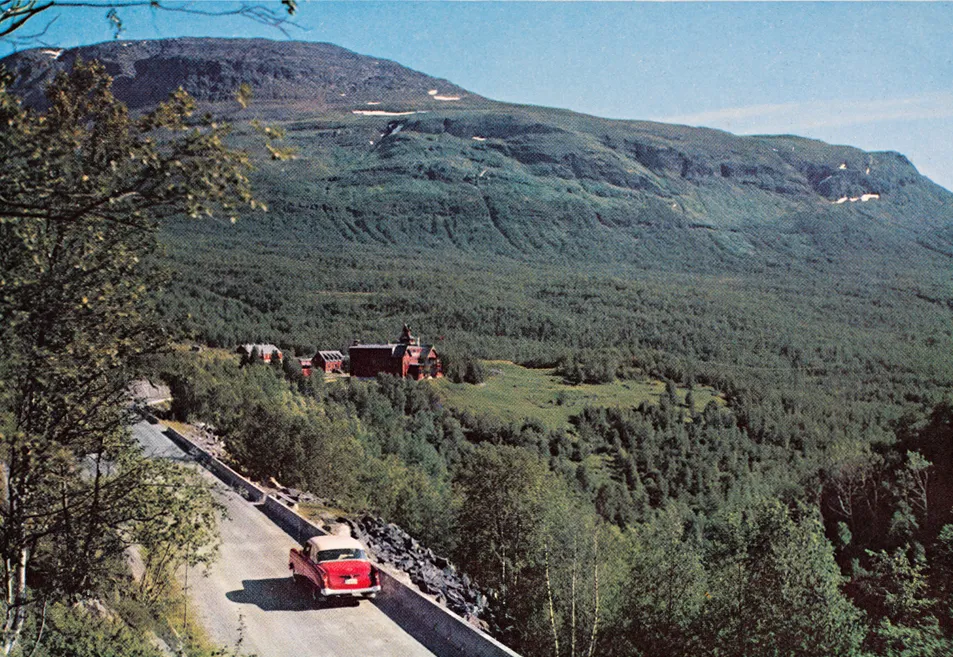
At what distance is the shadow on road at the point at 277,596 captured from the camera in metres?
17.9

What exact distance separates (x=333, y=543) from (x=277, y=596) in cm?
212

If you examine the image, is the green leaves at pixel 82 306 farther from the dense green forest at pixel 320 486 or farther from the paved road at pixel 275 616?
the paved road at pixel 275 616

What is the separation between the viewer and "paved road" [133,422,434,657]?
15.5 metres

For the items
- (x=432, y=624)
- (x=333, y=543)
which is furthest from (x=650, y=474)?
(x=432, y=624)

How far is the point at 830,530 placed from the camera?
6706cm

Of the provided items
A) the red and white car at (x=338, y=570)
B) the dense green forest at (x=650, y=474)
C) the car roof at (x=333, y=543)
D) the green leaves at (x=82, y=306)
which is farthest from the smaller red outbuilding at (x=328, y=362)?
the green leaves at (x=82, y=306)

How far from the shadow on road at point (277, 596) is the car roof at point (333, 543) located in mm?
1264

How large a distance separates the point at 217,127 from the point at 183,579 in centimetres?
1681

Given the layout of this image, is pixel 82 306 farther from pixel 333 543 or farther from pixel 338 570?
pixel 333 543

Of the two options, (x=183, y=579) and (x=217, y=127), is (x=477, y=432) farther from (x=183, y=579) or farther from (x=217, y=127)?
(x=217, y=127)

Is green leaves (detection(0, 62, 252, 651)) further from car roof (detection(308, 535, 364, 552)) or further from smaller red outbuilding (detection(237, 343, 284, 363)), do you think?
smaller red outbuilding (detection(237, 343, 284, 363))

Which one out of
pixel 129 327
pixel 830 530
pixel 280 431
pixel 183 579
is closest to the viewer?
pixel 129 327

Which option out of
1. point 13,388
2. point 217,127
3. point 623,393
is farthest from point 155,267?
point 623,393

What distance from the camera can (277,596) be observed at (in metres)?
18.6
